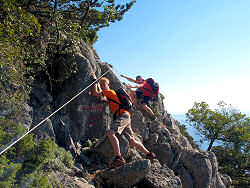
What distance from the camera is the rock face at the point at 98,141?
18.7 feet

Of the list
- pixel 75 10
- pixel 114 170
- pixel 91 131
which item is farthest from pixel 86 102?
pixel 75 10

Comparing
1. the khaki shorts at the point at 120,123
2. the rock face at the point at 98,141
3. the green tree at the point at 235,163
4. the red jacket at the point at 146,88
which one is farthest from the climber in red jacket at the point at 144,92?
the green tree at the point at 235,163

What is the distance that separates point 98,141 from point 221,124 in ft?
81.4

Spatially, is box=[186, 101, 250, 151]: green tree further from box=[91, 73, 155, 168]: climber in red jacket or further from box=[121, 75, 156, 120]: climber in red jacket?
box=[91, 73, 155, 168]: climber in red jacket

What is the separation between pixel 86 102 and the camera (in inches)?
313

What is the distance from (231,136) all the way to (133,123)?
830 inches

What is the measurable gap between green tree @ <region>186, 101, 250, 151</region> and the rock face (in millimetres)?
18334

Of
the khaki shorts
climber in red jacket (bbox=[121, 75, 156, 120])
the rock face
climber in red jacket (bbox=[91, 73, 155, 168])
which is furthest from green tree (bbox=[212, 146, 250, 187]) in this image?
the khaki shorts

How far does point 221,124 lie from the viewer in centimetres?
2600

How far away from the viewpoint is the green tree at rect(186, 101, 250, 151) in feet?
80.2

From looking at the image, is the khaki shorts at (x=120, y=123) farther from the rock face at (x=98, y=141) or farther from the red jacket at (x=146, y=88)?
the red jacket at (x=146, y=88)

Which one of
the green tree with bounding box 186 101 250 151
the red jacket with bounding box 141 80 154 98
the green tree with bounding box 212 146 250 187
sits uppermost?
the green tree with bounding box 186 101 250 151

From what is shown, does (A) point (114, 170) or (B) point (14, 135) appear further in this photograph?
(A) point (114, 170)

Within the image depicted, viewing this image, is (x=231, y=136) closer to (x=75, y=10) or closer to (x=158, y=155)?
(x=158, y=155)
